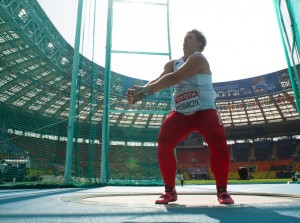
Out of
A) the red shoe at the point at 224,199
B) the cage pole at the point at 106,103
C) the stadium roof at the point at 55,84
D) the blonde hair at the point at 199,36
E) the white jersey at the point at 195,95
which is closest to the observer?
the red shoe at the point at 224,199

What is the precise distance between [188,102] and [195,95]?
0.07 metres

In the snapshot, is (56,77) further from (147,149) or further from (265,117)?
(265,117)

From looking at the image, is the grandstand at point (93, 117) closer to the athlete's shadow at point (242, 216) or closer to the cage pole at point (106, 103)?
the cage pole at point (106, 103)

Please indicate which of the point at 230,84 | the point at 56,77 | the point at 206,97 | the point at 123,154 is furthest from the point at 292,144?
the point at 206,97

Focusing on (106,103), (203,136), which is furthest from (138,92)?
(106,103)

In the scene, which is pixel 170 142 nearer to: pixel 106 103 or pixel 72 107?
pixel 72 107

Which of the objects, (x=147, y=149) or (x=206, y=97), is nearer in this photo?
(x=206, y=97)

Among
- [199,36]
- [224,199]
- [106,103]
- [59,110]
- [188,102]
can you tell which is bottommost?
[224,199]

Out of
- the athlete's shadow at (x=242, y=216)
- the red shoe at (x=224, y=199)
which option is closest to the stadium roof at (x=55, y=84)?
the red shoe at (x=224, y=199)

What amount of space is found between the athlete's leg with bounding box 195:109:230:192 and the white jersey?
0.31 feet

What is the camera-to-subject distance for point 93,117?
6684 mm

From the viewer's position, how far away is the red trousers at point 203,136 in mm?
1792

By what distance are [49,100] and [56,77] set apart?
2776 millimetres

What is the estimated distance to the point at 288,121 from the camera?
30.6m
